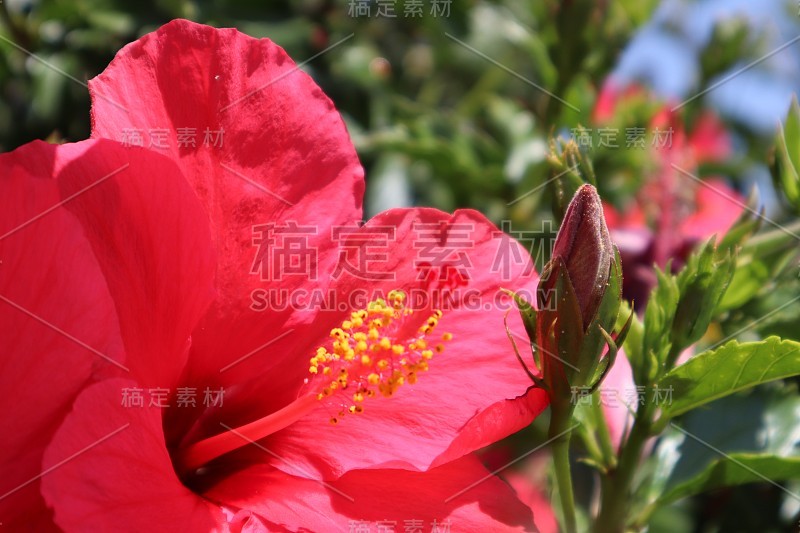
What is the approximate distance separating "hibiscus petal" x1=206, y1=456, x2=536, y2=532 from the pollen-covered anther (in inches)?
4.7

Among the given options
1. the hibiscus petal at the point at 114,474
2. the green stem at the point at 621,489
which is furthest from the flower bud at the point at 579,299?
the hibiscus petal at the point at 114,474

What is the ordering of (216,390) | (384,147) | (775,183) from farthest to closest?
(384,147) → (775,183) → (216,390)

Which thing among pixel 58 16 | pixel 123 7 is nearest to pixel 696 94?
pixel 123 7

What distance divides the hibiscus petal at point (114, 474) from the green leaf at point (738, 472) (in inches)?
32.3

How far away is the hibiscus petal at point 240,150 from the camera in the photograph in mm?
1276

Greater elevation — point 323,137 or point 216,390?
point 323,137

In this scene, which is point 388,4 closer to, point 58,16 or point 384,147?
point 384,147

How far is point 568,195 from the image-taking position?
1.52 meters

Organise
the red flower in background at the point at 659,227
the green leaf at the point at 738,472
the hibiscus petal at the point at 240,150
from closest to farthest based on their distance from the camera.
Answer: the hibiscus petal at the point at 240,150 → the green leaf at the point at 738,472 → the red flower in background at the point at 659,227

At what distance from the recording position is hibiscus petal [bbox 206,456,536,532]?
3.98 feet

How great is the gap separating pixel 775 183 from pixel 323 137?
0.98m

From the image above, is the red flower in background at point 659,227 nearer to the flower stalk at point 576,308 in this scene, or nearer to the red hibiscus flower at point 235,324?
the flower stalk at point 576,308

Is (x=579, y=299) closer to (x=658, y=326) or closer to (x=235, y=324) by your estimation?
(x=658, y=326)

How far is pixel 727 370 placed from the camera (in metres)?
1.36
